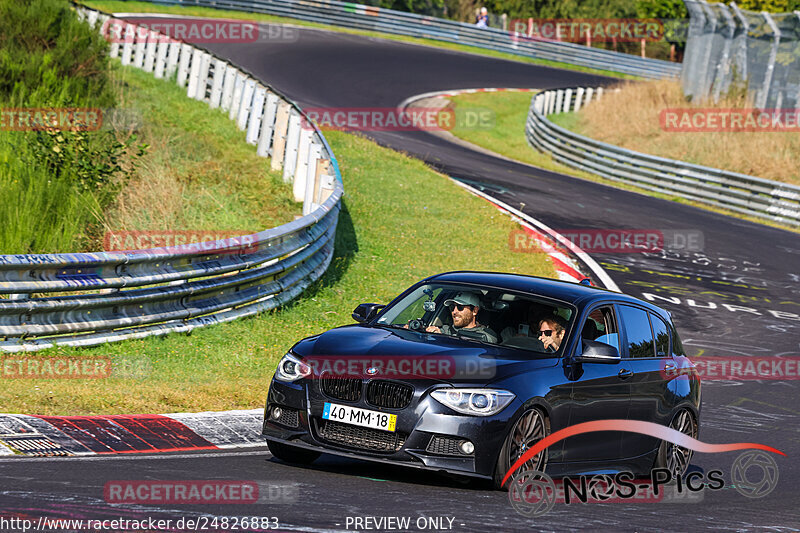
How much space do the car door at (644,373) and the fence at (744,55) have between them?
2435cm

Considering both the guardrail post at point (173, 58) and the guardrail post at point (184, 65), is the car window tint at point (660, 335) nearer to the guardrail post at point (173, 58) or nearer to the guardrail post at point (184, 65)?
the guardrail post at point (184, 65)

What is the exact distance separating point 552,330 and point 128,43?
75.7ft

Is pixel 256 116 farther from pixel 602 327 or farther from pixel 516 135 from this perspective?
pixel 516 135

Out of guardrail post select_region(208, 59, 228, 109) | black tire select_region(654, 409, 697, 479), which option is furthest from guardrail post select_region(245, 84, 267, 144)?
black tire select_region(654, 409, 697, 479)

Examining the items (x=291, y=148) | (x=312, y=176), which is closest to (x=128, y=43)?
(x=291, y=148)

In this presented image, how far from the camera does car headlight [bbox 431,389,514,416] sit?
23.1ft

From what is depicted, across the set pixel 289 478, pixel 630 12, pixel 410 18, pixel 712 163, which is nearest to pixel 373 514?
pixel 289 478

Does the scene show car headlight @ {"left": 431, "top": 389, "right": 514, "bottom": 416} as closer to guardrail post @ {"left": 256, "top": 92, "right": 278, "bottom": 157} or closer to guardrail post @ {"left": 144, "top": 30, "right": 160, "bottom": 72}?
guardrail post @ {"left": 256, "top": 92, "right": 278, "bottom": 157}

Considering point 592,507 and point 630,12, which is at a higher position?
point 630,12

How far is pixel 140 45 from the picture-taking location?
28.5m

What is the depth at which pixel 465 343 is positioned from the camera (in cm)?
777

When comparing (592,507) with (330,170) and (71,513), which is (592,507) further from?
(330,170)

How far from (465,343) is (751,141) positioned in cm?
2742

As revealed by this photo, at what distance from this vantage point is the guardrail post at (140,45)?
93.2ft
